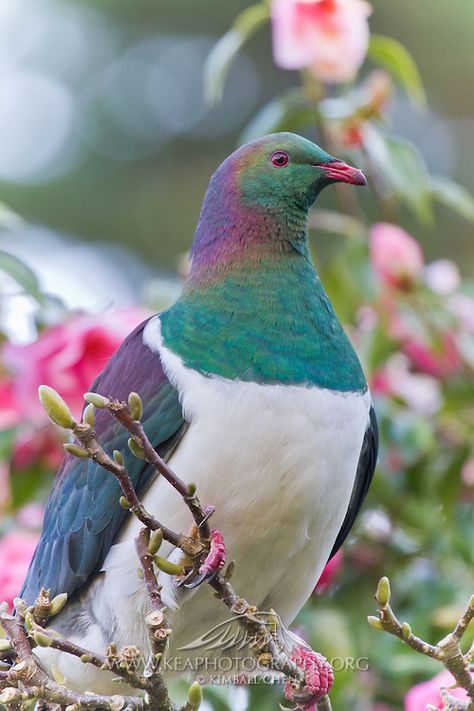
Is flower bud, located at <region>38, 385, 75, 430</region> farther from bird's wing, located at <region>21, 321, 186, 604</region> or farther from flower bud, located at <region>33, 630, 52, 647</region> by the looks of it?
bird's wing, located at <region>21, 321, 186, 604</region>

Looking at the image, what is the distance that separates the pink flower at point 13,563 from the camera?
6.95ft

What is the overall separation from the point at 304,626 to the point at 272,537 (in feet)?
1.28

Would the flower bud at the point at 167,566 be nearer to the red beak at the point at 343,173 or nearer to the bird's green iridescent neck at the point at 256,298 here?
the bird's green iridescent neck at the point at 256,298

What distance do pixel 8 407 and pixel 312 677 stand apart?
39.1 inches

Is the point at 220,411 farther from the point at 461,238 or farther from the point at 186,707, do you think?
the point at 461,238

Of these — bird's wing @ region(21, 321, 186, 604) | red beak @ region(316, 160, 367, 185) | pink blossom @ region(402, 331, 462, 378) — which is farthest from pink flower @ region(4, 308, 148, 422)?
pink blossom @ region(402, 331, 462, 378)

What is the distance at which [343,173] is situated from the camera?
82.6 inches

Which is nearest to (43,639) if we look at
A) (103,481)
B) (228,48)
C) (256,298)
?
(103,481)

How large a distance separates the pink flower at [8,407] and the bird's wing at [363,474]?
73cm

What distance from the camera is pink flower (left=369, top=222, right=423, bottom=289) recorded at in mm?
2541

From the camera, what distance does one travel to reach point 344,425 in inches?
75.2

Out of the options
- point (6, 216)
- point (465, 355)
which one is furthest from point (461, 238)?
point (6, 216)

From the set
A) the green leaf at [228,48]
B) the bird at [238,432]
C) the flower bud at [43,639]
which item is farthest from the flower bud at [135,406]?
the green leaf at [228,48]

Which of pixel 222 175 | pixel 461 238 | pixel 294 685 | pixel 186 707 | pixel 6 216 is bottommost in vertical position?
pixel 461 238
